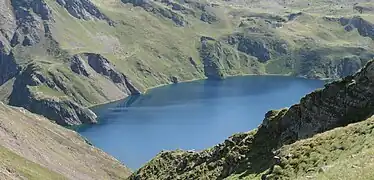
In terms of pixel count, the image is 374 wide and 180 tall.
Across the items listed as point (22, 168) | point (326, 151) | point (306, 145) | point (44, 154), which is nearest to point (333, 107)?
point (306, 145)

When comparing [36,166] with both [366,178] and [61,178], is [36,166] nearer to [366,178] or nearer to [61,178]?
[61,178]

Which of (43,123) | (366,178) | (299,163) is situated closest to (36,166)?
(43,123)

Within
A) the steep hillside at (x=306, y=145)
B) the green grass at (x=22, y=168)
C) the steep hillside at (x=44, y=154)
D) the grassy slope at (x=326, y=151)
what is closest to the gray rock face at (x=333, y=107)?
the steep hillside at (x=306, y=145)

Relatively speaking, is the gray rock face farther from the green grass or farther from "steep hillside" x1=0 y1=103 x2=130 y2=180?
the green grass

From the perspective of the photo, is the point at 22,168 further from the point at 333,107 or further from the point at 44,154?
the point at 333,107

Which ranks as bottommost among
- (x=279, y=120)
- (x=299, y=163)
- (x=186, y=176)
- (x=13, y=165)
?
(x=13, y=165)

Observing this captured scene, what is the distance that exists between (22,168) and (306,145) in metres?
70.7

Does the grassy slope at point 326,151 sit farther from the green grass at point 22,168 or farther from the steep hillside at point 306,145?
the green grass at point 22,168

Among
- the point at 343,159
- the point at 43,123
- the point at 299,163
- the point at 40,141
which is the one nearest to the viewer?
the point at 343,159

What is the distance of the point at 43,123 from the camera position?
6919 inches

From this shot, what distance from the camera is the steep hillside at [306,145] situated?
4326 cm

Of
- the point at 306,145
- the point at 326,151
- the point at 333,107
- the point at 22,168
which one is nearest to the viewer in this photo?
the point at 326,151

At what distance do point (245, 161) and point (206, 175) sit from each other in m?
9.96

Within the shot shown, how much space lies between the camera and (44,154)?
136 m
